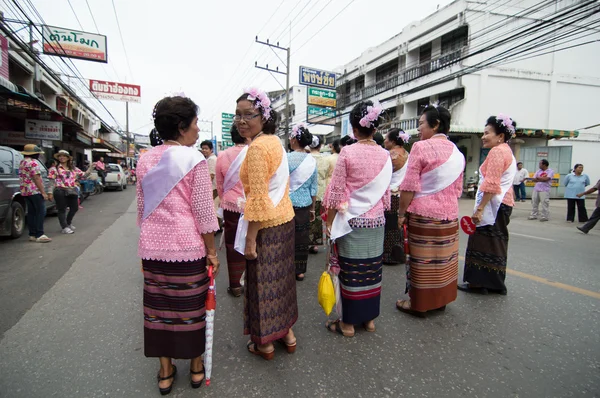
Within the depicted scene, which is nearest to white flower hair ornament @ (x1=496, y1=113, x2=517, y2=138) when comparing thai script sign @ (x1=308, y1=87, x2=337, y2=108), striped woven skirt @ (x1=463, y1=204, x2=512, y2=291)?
striped woven skirt @ (x1=463, y1=204, x2=512, y2=291)

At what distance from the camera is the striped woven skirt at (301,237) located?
3891 millimetres

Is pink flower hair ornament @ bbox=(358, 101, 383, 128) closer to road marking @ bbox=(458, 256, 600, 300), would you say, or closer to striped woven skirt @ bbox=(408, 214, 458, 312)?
striped woven skirt @ bbox=(408, 214, 458, 312)

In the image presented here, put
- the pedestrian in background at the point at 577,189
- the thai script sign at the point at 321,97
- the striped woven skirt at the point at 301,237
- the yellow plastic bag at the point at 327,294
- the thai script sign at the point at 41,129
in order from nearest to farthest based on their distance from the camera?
the yellow plastic bag at the point at 327,294, the striped woven skirt at the point at 301,237, the pedestrian in background at the point at 577,189, the thai script sign at the point at 41,129, the thai script sign at the point at 321,97

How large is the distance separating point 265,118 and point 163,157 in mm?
704

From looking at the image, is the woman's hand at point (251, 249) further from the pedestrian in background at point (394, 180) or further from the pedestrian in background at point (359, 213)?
the pedestrian in background at point (394, 180)

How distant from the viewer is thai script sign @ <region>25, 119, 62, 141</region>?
10531mm

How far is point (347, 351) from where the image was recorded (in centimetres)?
238

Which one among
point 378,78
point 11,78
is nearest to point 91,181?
point 11,78

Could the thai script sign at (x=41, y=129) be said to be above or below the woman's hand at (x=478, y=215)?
above

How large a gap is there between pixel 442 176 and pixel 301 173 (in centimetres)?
156

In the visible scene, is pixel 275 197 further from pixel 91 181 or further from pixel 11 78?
pixel 11 78

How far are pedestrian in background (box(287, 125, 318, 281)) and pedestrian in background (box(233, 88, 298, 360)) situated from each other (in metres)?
1.47

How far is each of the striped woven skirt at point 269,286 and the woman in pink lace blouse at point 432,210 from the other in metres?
1.22

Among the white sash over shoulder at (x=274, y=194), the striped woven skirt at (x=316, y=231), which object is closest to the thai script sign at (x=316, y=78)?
the striped woven skirt at (x=316, y=231)
